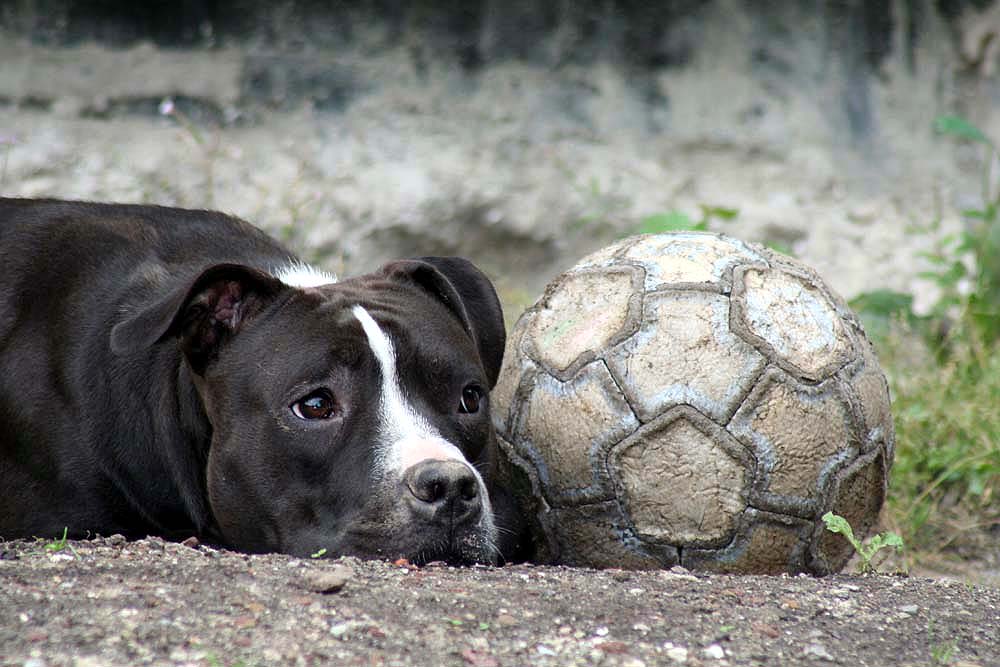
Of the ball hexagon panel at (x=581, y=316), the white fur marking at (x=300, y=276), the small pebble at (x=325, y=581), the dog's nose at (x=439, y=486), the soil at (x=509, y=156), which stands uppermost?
the soil at (x=509, y=156)

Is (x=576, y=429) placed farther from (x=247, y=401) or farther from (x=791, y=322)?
(x=247, y=401)

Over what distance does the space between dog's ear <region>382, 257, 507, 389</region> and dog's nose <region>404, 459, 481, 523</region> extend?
699 millimetres

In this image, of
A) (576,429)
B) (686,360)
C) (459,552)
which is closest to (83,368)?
(459,552)

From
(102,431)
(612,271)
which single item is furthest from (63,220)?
(612,271)

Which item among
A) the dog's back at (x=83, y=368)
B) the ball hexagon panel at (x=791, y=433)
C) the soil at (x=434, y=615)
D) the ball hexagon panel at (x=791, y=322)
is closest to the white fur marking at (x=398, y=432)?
the soil at (x=434, y=615)

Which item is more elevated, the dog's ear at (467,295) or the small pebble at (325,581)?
the dog's ear at (467,295)

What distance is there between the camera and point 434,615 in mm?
2684

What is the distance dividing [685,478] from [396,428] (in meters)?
0.77

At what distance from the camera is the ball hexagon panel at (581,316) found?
3695 mm

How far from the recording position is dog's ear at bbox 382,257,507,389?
3.88m

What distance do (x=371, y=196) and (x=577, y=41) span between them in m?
1.32

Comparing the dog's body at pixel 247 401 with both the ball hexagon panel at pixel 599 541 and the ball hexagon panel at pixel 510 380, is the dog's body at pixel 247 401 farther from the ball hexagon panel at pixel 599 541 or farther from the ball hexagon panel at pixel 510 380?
the ball hexagon panel at pixel 599 541

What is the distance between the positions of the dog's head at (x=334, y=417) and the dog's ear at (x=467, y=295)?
0.17 metres

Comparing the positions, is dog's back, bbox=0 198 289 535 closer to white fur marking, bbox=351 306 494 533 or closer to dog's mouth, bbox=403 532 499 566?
white fur marking, bbox=351 306 494 533
